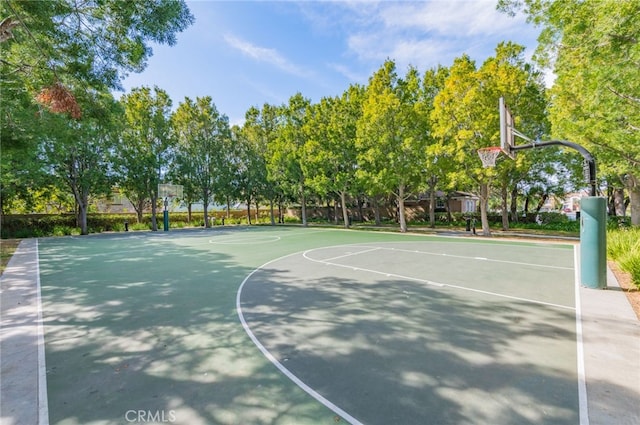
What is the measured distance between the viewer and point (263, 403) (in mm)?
2857

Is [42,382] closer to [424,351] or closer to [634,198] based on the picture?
[424,351]

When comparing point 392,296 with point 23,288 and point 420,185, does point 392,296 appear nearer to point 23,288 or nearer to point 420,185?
point 23,288

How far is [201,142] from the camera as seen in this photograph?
2886cm

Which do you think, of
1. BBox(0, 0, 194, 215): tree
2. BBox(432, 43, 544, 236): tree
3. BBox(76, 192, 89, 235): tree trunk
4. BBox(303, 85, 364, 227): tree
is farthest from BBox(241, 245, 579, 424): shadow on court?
BBox(76, 192, 89, 235): tree trunk

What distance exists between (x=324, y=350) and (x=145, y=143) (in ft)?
93.5

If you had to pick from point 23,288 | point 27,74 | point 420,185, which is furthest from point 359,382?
point 420,185

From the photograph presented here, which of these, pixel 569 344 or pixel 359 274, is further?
pixel 359 274

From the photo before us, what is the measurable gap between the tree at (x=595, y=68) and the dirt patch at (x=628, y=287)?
158 inches

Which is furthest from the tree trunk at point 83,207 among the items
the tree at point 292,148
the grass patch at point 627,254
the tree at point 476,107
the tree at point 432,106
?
the grass patch at point 627,254

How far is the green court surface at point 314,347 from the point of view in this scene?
9.14 ft

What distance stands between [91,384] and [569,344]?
590 cm

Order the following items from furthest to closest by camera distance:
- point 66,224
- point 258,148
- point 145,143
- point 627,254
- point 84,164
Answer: point 258,148 < point 145,143 < point 66,224 < point 84,164 < point 627,254

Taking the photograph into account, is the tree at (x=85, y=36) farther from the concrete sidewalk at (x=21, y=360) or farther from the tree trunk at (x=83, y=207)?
the tree trunk at (x=83, y=207)

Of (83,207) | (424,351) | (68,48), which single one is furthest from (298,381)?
(83,207)
